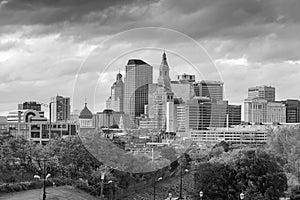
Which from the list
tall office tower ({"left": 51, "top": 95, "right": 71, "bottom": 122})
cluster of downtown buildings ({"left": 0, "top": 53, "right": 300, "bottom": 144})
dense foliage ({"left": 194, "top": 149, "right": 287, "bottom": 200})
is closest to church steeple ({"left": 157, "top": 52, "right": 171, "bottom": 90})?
cluster of downtown buildings ({"left": 0, "top": 53, "right": 300, "bottom": 144})

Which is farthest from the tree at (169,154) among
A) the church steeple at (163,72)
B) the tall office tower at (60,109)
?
the tall office tower at (60,109)

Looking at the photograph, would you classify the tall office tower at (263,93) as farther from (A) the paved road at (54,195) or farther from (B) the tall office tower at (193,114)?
(A) the paved road at (54,195)

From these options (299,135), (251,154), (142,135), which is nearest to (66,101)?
(142,135)

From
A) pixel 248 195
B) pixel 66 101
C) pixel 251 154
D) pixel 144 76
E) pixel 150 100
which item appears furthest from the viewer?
pixel 66 101

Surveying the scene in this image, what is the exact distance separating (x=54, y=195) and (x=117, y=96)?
43.0m

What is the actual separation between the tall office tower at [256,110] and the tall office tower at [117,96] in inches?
3236

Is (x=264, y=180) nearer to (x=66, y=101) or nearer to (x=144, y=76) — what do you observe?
(x=144, y=76)

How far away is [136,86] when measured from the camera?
6594cm

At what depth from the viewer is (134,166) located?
35250 mm

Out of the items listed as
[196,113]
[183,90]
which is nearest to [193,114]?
[196,113]

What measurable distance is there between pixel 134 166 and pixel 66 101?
59706 millimetres

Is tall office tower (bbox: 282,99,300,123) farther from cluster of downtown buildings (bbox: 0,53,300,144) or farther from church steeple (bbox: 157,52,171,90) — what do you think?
church steeple (bbox: 157,52,171,90)

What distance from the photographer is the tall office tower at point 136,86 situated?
184 feet

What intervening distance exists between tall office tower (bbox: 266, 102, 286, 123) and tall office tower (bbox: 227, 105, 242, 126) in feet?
50.1
